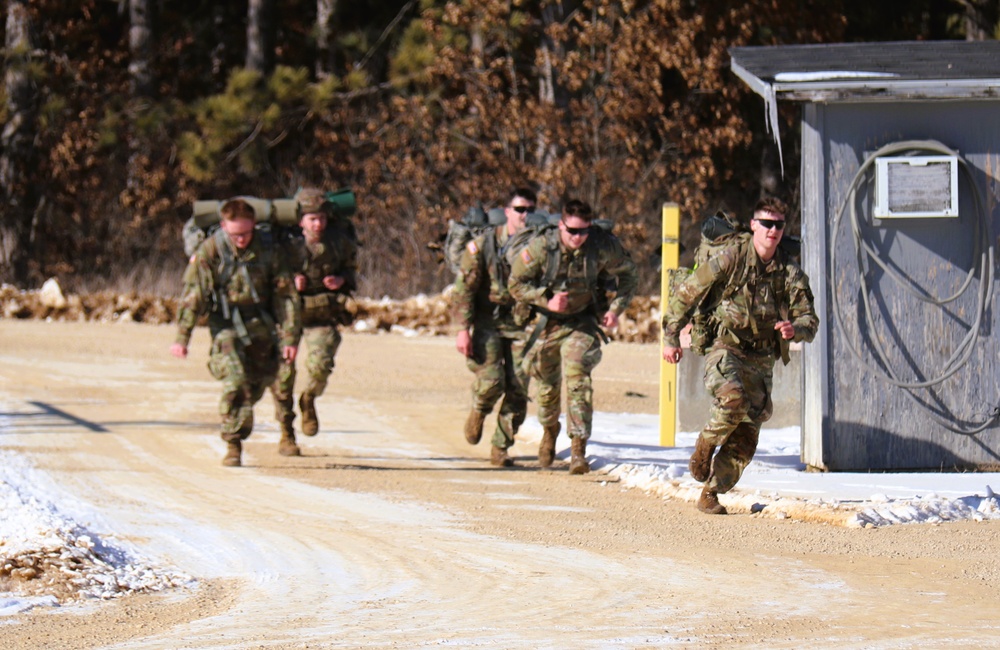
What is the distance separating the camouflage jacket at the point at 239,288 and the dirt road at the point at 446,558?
0.96 metres

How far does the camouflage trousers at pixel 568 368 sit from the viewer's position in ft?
33.7

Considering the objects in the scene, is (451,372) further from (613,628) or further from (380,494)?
(613,628)

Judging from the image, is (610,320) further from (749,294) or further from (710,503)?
(749,294)

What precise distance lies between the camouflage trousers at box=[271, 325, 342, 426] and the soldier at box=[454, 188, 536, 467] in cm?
110

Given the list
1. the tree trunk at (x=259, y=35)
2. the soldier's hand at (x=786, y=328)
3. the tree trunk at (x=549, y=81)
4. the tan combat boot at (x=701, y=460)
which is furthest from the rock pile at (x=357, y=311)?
the soldier's hand at (x=786, y=328)

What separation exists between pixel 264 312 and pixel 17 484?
193 cm

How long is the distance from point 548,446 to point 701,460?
2.25m

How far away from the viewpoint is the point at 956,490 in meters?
8.99

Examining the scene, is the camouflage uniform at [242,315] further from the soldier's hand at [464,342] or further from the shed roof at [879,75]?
the shed roof at [879,75]

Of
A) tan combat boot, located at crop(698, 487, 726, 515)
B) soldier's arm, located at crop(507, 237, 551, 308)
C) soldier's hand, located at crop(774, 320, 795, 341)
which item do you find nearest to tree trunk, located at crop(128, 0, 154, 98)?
soldier's arm, located at crop(507, 237, 551, 308)

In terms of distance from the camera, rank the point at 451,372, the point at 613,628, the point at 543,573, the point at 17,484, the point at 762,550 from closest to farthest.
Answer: the point at 613,628 < the point at 543,573 < the point at 762,550 < the point at 17,484 < the point at 451,372

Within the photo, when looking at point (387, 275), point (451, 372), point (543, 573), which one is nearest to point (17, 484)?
point (543, 573)

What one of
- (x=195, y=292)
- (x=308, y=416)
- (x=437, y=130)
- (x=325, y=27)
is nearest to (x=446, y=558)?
(x=195, y=292)

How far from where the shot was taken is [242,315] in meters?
10.7
